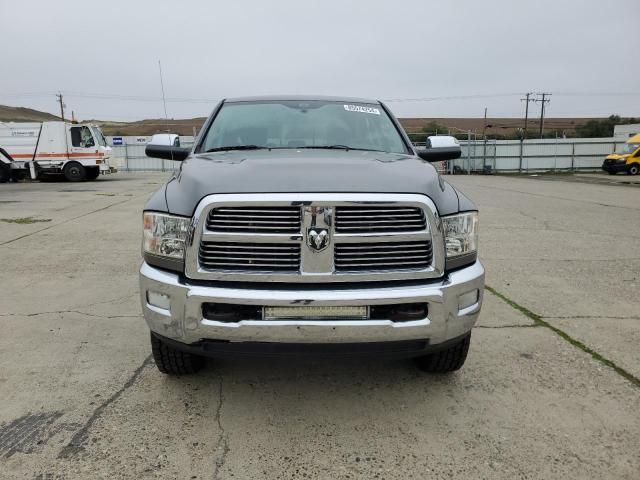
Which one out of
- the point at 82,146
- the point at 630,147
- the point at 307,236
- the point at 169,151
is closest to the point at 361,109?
Answer: the point at 169,151

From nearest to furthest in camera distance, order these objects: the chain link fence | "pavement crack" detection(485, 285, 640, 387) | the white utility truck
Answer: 1. "pavement crack" detection(485, 285, 640, 387)
2. the white utility truck
3. the chain link fence

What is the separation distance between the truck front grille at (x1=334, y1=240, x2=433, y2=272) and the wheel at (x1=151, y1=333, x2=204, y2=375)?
3.82ft

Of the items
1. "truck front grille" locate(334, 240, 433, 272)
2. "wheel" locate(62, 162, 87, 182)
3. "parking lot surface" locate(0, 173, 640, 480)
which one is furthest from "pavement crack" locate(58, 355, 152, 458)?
"wheel" locate(62, 162, 87, 182)

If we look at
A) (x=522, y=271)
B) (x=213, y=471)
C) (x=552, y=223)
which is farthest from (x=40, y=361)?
(x=552, y=223)

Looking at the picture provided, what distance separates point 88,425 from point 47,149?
23588mm

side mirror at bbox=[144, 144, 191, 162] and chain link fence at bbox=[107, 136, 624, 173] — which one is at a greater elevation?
side mirror at bbox=[144, 144, 191, 162]

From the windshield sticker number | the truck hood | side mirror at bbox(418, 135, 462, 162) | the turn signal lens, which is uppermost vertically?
the windshield sticker number

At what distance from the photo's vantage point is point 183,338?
98.0 inches

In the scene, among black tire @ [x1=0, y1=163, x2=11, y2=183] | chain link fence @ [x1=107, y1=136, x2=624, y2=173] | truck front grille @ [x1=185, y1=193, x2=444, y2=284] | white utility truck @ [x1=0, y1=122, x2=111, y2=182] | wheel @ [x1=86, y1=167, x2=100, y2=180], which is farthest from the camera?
chain link fence @ [x1=107, y1=136, x2=624, y2=173]

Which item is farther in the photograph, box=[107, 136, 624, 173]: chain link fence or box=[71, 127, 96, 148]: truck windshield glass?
box=[107, 136, 624, 173]: chain link fence

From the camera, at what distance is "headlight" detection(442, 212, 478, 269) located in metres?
2.60

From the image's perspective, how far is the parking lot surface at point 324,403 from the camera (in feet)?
7.66

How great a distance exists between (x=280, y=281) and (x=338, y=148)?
145 centimetres

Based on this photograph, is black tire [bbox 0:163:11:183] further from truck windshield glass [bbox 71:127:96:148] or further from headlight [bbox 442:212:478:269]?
headlight [bbox 442:212:478:269]
